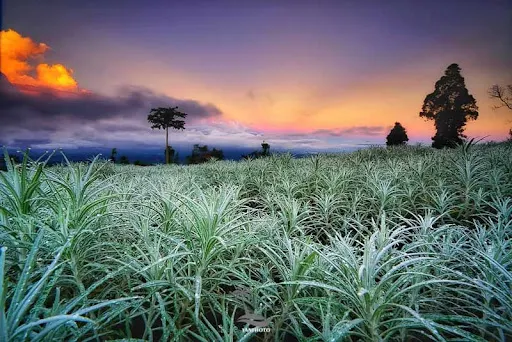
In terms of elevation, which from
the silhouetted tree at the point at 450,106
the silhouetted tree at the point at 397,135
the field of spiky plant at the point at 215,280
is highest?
the silhouetted tree at the point at 450,106

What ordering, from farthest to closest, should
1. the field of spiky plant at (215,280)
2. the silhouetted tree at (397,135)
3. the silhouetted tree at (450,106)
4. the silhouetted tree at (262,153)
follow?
the silhouetted tree at (397,135) → the silhouetted tree at (450,106) → the silhouetted tree at (262,153) → the field of spiky plant at (215,280)

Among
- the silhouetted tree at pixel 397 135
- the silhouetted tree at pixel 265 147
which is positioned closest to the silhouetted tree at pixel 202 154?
the silhouetted tree at pixel 265 147

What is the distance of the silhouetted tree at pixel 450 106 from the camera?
16.4m

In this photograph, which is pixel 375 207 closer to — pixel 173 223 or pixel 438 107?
pixel 173 223

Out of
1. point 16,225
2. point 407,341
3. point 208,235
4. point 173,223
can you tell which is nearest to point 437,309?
point 407,341

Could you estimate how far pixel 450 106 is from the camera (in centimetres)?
1673

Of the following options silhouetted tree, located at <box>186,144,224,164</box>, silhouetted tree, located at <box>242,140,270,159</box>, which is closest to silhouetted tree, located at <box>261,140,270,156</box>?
silhouetted tree, located at <box>242,140,270,159</box>

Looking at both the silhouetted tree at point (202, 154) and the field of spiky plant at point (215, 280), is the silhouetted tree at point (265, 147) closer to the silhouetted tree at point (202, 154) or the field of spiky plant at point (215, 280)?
the silhouetted tree at point (202, 154)

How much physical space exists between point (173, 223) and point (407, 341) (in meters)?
1.82

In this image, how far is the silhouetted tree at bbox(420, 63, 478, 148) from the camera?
1644cm

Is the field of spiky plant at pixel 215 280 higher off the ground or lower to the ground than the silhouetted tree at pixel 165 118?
lower

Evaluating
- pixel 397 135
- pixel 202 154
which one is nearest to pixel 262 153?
pixel 202 154

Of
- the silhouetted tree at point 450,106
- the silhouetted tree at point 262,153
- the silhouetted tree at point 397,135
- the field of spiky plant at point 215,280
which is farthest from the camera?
the silhouetted tree at point 397,135

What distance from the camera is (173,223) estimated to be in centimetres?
225
